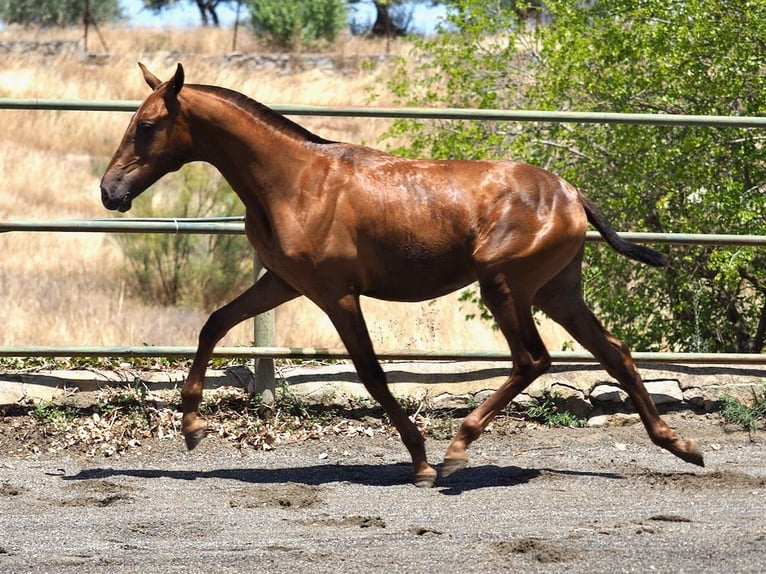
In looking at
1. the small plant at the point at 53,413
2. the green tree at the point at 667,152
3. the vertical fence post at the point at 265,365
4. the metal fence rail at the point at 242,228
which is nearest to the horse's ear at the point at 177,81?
the metal fence rail at the point at 242,228

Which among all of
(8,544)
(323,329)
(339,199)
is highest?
(339,199)

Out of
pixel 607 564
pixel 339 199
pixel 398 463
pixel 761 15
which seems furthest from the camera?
pixel 761 15

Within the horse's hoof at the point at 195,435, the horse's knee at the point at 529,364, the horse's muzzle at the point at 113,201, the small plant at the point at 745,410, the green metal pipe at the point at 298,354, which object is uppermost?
the horse's muzzle at the point at 113,201

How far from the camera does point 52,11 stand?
37.5 metres

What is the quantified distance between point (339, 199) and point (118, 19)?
3570 centimetres

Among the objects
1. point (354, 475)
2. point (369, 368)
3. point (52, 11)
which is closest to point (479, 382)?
point (354, 475)

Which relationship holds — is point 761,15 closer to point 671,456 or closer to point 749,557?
point 671,456

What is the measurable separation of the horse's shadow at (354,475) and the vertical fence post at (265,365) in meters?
0.66

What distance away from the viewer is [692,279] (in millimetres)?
8594

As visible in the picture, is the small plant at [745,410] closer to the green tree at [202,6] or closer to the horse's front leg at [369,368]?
the horse's front leg at [369,368]

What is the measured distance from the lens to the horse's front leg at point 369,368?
5.70m

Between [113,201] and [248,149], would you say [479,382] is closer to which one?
[248,149]

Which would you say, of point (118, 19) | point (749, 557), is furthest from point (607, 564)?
point (118, 19)

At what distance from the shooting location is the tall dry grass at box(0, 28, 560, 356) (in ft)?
36.3
